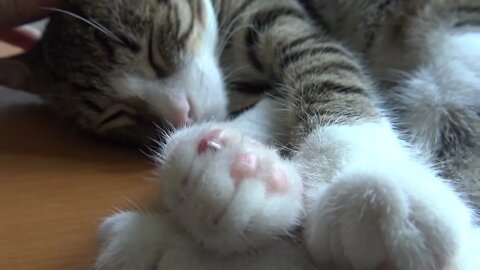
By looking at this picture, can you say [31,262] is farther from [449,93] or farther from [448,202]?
[449,93]

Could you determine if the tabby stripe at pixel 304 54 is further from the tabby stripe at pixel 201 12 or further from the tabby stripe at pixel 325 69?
the tabby stripe at pixel 201 12

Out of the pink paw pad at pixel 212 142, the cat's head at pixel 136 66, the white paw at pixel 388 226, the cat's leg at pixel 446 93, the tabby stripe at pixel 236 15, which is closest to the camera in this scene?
the white paw at pixel 388 226

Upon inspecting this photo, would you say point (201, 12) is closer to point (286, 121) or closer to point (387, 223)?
point (286, 121)

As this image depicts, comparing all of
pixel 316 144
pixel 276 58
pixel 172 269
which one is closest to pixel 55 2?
pixel 276 58

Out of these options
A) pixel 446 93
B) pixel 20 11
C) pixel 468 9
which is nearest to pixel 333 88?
pixel 446 93

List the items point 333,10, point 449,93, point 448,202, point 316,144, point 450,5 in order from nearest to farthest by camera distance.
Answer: point 448,202 → point 316,144 → point 449,93 → point 450,5 → point 333,10

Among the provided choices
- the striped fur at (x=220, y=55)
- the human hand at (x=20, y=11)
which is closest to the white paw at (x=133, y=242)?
the striped fur at (x=220, y=55)
